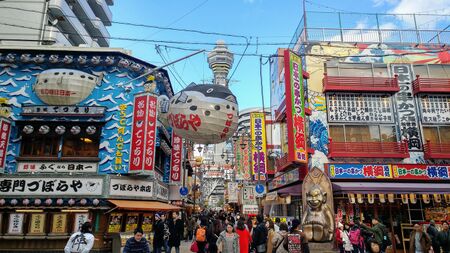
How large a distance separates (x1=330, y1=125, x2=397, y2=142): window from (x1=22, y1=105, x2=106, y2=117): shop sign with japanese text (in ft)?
41.4

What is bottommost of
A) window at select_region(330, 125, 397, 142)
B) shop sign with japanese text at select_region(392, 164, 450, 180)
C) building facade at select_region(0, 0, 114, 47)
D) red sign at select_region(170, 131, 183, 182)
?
shop sign with japanese text at select_region(392, 164, 450, 180)

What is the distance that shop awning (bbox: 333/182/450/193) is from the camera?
607 inches

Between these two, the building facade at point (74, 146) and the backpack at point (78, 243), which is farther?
the building facade at point (74, 146)

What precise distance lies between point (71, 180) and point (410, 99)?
728 inches

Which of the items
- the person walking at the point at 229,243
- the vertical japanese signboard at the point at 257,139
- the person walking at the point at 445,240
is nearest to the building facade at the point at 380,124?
the vertical japanese signboard at the point at 257,139

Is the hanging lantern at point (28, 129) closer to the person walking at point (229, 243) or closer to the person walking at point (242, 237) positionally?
the person walking at point (242, 237)

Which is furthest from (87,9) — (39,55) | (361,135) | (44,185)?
(361,135)

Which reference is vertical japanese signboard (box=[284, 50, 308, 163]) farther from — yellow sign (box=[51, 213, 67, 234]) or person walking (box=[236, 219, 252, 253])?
yellow sign (box=[51, 213, 67, 234])

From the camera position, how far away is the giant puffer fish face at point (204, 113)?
768 centimetres

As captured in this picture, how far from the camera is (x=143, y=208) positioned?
13.6 m

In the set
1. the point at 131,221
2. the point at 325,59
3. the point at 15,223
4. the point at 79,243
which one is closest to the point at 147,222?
the point at 131,221

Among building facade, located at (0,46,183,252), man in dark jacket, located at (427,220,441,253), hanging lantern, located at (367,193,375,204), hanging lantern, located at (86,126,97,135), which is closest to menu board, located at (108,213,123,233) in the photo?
building facade, located at (0,46,183,252)

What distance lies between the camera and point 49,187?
1387cm

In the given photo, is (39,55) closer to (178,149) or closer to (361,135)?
(178,149)
